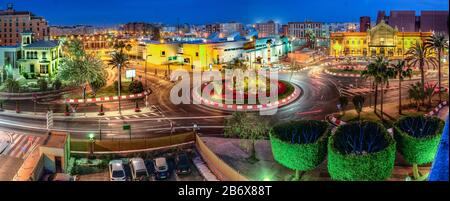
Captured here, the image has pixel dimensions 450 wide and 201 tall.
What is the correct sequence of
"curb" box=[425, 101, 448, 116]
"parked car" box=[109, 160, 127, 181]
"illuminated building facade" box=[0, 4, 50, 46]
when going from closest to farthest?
"parked car" box=[109, 160, 127, 181], "curb" box=[425, 101, 448, 116], "illuminated building facade" box=[0, 4, 50, 46]

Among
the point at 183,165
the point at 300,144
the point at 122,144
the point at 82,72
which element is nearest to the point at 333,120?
the point at 300,144

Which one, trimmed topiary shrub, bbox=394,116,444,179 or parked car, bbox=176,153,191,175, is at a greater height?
trimmed topiary shrub, bbox=394,116,444,179

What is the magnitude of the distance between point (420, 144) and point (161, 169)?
4.93 metres

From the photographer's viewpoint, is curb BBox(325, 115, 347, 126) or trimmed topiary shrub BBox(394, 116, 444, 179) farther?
curb BBox(325, 115, 347, 126)

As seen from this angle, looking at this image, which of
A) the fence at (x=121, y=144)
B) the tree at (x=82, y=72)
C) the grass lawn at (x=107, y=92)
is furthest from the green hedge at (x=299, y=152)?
the tree at (x=82, y=72)

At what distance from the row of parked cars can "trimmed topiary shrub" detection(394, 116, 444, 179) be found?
4136mm

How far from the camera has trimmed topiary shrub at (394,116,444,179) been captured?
8.59m

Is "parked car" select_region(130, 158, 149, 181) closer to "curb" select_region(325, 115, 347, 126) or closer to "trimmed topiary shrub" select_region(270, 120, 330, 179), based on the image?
"trimmed topiary shrub" select_region(270, 120, 330, 179)

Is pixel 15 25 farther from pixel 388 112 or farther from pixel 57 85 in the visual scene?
pixel 388 112

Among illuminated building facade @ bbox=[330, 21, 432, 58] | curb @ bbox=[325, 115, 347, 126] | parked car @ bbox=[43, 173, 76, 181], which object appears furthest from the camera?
illuminated building facade @ bbox=[330, 21, 432, 58]

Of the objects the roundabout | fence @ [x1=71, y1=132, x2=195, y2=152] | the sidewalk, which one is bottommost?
fence @ [x1=71, y1=132, x2=195, y2=152]

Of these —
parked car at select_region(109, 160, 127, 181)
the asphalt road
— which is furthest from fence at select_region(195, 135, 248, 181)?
the asphalt road

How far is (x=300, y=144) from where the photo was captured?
851cm
